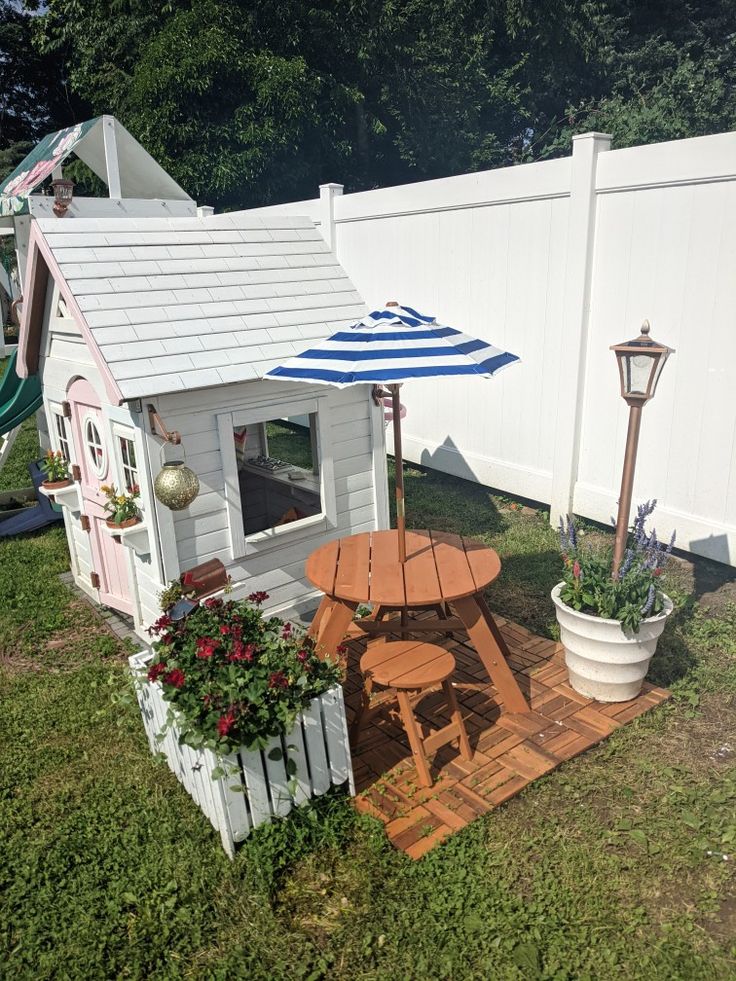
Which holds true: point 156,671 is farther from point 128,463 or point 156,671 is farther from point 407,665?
point 128,463

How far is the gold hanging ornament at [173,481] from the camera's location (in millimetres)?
4996

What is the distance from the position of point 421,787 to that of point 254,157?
62.9 ft

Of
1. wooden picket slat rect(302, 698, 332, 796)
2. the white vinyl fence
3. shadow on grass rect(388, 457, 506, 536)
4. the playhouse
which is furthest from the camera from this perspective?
shadow on grass rect(388, 457, 506, 536)

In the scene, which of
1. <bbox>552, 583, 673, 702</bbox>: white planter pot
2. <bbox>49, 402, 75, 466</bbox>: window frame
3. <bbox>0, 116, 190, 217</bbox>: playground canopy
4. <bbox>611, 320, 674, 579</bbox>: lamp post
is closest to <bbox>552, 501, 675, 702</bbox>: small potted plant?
<bbox>552, 583, 673, 702</bbox>: white planter pot

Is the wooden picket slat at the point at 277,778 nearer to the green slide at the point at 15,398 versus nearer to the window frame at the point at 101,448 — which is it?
the window frame at the point at 101,448

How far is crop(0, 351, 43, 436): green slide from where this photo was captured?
27.4 ft

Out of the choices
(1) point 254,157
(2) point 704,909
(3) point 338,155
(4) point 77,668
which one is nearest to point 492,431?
(4) point 77,668

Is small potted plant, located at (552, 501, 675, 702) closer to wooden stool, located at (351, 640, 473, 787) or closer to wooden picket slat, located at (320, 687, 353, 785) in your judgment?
wooden stool, located at (351, 640, 473, 787)

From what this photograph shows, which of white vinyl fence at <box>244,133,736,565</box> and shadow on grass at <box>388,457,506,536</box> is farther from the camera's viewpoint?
shadow on grass at <box>388,457,506,536</box>

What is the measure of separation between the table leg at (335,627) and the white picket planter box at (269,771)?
2.16 ft

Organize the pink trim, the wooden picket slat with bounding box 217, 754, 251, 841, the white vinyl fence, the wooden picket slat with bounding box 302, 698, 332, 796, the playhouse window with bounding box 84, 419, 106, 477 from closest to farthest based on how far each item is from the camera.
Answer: the wooden picket slat with bounding box 217, 754, 251, 841 → the wooden picket slat with bounding box 302, 698, 332, 796 → the pink trim → the playhouse window with bounding box 84, 419, 106, 477 → the white vinyl fence

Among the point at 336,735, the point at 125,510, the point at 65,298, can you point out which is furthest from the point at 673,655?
the point at 65,298

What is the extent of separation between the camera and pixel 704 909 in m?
3.55

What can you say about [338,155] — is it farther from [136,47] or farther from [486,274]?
[486,274]
